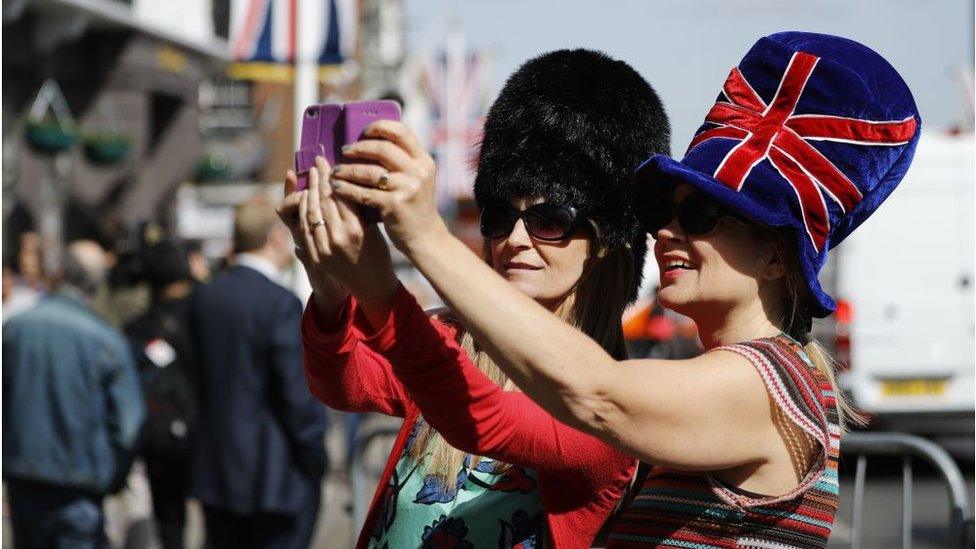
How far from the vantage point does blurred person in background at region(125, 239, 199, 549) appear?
6.73m

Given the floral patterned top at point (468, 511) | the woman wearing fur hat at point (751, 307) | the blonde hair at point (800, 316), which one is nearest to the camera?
the woman wearing fur hat at point (751, 307)

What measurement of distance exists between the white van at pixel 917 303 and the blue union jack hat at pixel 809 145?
30.1ft

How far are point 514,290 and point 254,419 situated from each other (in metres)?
4.25

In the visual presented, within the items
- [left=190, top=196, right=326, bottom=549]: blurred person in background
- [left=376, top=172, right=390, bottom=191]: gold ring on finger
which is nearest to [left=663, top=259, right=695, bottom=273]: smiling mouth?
[left=376, top=172, right=390, bottom=191]: gold ring on finger

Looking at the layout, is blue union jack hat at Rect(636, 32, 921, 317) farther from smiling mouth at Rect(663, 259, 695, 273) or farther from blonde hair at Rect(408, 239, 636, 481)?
blonde hair at Rect(408, 239, 636, 481)

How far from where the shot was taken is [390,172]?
69.5 inches

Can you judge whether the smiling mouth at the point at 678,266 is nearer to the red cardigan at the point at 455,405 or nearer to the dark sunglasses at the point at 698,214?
the dark sunglasses at the point at 698,214

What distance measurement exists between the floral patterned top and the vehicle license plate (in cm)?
954

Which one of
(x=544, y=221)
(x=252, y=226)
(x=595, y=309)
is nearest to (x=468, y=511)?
(x=595, y=309)

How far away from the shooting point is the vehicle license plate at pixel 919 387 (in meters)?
11.5

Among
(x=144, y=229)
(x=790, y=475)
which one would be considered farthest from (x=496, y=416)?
(x=144, y=229)

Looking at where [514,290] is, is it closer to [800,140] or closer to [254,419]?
[800,140]

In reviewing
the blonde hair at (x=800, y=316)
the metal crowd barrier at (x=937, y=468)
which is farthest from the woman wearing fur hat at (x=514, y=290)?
the metal crowd barrier at (x=937, y=468)

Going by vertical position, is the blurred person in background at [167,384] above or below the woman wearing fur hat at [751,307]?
below
